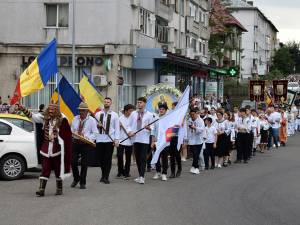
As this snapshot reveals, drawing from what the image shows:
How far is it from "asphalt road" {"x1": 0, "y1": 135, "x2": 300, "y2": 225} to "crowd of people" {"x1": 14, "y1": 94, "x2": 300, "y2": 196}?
47cm

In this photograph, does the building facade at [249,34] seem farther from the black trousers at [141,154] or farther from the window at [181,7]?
the black trousers at [141,154]

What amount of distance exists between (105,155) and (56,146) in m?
2.51

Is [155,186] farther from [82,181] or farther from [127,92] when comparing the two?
[127,92]

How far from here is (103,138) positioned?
15758 mm

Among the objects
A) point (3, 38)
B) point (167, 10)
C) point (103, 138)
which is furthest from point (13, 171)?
point (167, 10)

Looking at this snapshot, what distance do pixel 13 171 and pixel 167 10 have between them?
30.0 meters

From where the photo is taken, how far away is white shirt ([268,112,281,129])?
1225 inches

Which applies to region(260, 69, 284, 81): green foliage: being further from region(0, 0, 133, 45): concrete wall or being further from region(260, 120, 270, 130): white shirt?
region(260, 120, 270, 130): white shirt

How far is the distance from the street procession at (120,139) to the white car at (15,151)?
0.03 m

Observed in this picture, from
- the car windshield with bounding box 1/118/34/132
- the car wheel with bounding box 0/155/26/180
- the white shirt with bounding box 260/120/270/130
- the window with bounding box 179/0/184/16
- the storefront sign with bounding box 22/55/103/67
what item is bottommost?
the car wheel with bounding box 0/155/26/180

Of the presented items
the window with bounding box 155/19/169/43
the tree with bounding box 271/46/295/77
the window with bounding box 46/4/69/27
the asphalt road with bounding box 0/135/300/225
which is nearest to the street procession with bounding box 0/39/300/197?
the asphalt road with bounding box 0/135/300/225

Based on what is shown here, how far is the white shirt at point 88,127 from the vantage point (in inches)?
587

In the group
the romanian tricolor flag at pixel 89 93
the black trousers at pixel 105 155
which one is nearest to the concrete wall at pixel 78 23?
the romanian tricolor flag at pixel 89 93

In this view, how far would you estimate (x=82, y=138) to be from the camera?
14688 mm
